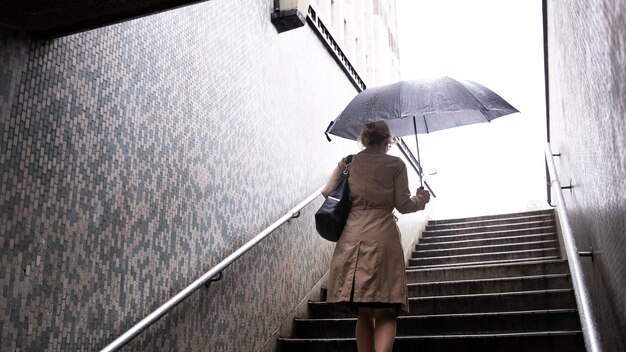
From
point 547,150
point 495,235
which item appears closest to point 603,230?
point 547,150

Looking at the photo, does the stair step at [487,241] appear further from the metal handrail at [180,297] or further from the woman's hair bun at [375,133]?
the woman's hair bun at [375,133]

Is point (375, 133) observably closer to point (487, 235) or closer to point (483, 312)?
point (483, 312)

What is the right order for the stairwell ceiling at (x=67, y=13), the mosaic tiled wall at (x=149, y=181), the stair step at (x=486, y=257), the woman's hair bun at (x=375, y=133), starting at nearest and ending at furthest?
the stairwell ceiling at (x=67, y=13), the mosaic tiled wall at (x=149, y=181), the woman's hair bun at (x=375, y=133), the stair step at (x=486, y=257)

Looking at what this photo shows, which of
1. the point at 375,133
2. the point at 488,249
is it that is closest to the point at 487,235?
the point at 488,249

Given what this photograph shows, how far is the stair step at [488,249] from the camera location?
6.64 m

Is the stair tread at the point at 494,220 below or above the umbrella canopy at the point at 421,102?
below

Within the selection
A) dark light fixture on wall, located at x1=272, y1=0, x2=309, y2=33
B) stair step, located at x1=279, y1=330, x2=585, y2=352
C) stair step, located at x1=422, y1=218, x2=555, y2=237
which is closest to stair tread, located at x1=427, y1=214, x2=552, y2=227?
stair step, located at x1=422, y1=218, x2=555, y2=237

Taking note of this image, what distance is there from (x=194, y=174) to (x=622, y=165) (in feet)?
7.51

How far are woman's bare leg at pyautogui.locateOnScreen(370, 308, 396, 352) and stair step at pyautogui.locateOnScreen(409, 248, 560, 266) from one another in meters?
3.91

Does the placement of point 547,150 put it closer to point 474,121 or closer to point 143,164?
point 474,121

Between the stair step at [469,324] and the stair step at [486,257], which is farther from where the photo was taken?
the stair step at [486,257]

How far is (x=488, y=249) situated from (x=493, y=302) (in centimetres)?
266

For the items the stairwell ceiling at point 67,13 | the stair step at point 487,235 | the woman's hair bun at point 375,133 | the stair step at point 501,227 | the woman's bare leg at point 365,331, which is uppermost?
the stairwell ceiling at point 67,13

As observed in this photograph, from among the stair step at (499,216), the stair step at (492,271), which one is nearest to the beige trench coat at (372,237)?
the stair step at (492,271)
